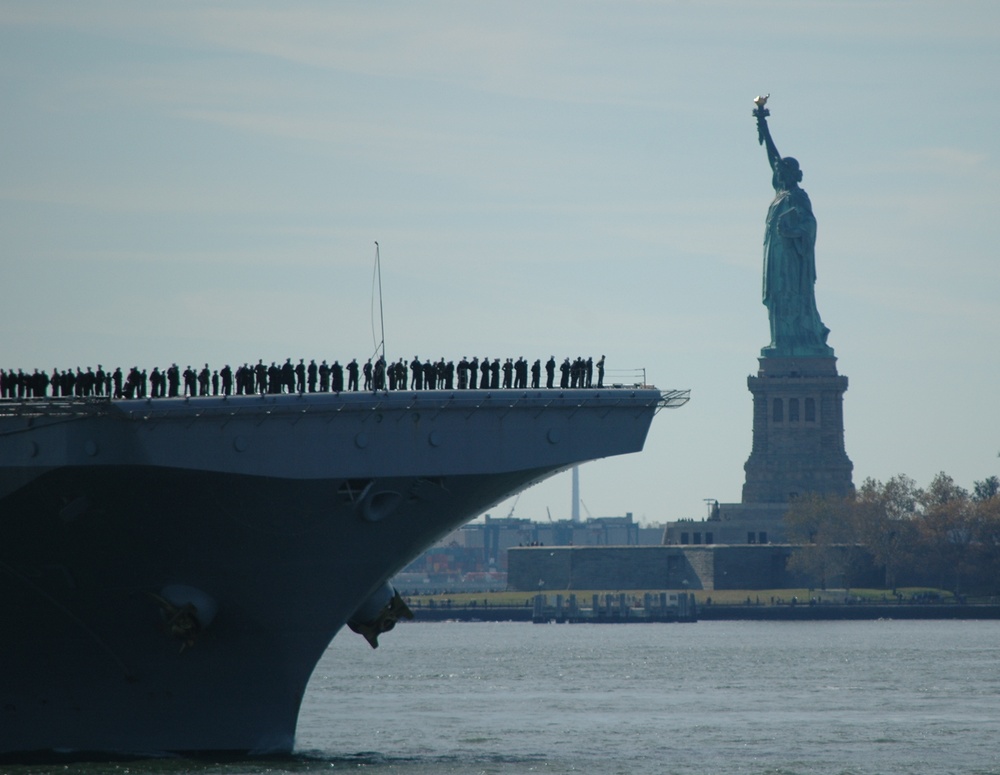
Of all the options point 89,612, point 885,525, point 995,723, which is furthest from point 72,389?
point 885,525

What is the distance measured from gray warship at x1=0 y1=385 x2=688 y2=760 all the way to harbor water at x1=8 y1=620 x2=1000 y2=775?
60.9 inches

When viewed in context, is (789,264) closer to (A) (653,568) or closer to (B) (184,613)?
(A) (653,568)

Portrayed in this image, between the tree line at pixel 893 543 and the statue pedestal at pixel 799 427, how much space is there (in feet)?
20.8

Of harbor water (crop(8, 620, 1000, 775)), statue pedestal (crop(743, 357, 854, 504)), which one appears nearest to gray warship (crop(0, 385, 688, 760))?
harbor water (crop(8, 620, 1000, 775))

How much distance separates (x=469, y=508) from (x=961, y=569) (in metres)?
126

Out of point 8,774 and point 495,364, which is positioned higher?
point 495,364

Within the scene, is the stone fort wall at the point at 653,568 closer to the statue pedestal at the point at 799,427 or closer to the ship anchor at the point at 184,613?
the statue pedestal at the point at 799,427

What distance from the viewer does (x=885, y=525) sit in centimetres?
16975

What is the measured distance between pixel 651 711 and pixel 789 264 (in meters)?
109

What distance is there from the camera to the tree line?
170 metres

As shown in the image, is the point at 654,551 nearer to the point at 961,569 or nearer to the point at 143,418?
the point at 961,569

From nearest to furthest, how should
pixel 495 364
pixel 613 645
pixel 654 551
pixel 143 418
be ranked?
pixel 143 418, pixel 495 364, pixel 613 645, pixel 654 551

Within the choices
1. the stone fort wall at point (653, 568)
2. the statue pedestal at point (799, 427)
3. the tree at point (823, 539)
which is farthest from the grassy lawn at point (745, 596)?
the statue pedestal at point (799, 427)

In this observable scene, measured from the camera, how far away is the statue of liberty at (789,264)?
564ft
